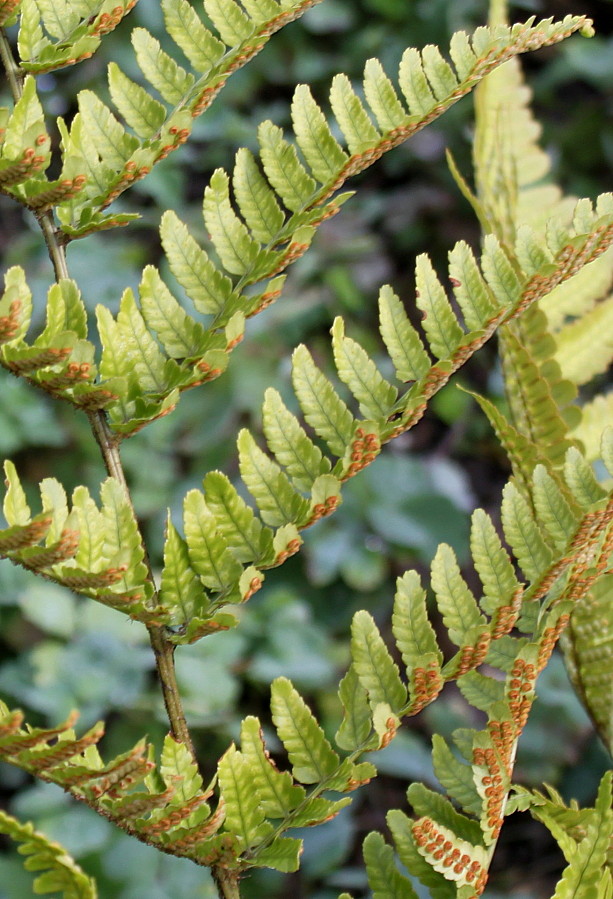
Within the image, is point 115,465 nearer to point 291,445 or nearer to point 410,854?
point 291,445

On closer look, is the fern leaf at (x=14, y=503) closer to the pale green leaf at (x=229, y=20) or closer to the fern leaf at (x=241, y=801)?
the fern leaf at (x=241, y=801)

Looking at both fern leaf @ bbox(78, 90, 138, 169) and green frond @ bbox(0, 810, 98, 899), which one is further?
fern leaf @ bbox(78, 90, 138, 169)

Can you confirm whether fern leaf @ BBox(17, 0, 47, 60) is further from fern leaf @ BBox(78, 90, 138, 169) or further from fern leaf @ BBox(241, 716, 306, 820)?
fern leaf @ BBox(241, 716, 306, 820)

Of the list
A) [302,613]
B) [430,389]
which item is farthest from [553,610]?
[302,613]

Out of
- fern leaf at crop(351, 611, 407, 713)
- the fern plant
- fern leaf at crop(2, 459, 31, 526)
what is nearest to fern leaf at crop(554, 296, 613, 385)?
the fern plant

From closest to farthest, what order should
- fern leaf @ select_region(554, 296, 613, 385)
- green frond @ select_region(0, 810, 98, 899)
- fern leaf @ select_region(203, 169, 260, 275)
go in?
green frond @ select_region(0, 810, 98, 899) → fern leaf @ select_region(203, 169, 260, 275) → fern leaf @ select_region(554, 296, 613, 385)

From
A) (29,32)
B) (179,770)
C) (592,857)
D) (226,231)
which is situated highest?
(29,32)

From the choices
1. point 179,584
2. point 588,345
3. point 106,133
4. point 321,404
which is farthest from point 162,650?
point 588,345

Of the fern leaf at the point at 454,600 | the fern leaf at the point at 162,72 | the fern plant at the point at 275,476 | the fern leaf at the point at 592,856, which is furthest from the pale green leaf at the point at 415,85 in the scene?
the fern leaf at the point at 592,856
